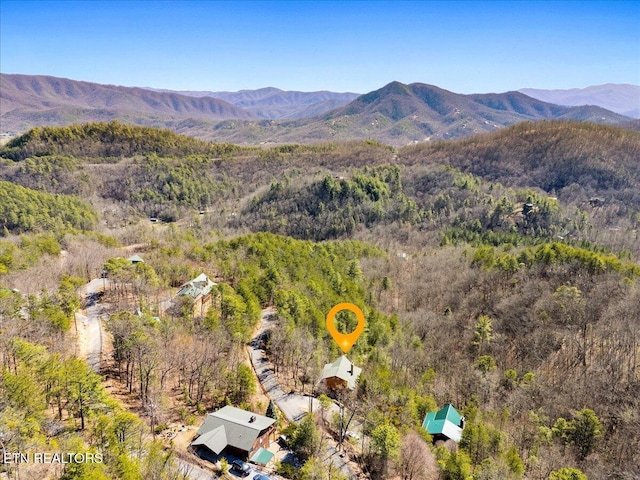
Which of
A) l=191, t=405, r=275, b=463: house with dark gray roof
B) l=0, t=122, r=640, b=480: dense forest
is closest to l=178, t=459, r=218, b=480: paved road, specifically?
l=191, t=405, r=275, b=463: house with dark gray roof

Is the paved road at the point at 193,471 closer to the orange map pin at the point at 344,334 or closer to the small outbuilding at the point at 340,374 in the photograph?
the small outbuilding at the point at 340,374

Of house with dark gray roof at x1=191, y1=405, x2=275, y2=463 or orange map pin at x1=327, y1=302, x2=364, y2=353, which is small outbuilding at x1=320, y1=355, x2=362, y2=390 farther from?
house with dark gray roof at x1=191, y1=405, x2=275, y2=463

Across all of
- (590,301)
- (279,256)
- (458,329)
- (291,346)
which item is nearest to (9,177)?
(279,256)

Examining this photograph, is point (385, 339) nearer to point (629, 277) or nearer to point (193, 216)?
point (629, 277)

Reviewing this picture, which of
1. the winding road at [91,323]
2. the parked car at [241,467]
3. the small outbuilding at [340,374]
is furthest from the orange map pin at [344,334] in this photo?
the winding road at [91,323]

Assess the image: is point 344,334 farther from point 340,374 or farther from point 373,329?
point 340,374

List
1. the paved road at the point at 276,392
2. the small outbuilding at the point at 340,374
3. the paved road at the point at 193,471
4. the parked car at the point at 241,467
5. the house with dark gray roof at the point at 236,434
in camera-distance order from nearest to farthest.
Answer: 1. the paved road at the point at 193,471
2. the parked car at the point at 241,467
3. the house with dark gray roof at the point at 236,434
4. the paved road at the point at 276,392
5. the small outbuilding at the point at 340,374
